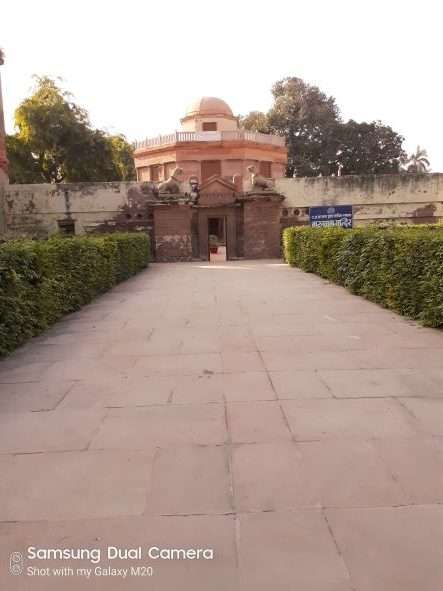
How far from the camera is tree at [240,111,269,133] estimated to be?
38.5 metres

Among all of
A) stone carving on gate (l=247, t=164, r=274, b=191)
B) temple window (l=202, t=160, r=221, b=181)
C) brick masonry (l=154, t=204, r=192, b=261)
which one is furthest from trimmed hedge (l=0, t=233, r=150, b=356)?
A: temple window (l=202, t=160, r=221, b=181)

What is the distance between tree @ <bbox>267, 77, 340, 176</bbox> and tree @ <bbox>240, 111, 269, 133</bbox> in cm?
46

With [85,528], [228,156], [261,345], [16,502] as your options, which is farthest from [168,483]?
[228,156]

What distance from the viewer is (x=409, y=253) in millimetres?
6480

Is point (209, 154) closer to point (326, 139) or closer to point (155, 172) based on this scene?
point (155, 172)

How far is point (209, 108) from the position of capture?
3228 cm

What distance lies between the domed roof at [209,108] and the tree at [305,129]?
266 inches

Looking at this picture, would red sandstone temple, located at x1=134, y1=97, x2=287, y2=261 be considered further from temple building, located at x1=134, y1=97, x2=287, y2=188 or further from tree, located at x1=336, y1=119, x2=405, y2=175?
tree, located at x1=336, y1=119, x2=405, y2=175

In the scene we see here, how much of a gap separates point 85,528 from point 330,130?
39.5 m

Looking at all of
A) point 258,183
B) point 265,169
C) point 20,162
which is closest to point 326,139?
point 265,169

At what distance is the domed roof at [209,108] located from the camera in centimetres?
3228

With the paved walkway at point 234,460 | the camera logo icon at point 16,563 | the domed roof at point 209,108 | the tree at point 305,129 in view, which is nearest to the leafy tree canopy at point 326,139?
the tree at point 305,129

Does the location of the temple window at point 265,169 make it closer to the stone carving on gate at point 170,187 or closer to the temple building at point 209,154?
the temple building at point 209,154

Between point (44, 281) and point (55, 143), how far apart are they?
23.7 m
